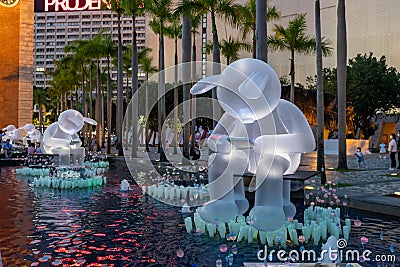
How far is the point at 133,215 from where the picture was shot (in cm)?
996

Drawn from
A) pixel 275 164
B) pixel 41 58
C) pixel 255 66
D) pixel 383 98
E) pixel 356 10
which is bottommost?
pixel 275 164

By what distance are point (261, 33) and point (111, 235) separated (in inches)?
353

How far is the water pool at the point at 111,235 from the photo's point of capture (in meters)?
6.57

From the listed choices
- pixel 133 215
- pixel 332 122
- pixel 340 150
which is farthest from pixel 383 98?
pixel 133 215

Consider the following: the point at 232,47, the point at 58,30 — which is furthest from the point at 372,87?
the point at 58,30

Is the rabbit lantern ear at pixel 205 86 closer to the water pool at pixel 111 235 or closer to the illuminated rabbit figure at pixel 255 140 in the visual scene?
the illuminated rabbit figure at pixel 255 140

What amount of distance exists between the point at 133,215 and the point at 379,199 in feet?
18.0

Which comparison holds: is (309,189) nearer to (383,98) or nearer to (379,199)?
(379,199)

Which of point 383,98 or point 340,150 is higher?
point 383,98

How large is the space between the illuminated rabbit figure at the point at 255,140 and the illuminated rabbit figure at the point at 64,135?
12131 millimetres

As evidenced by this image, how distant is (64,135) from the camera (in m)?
19.4

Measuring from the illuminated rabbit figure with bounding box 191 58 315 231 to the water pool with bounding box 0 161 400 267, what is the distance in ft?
2.27

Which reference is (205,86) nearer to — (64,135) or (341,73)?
(64,135)

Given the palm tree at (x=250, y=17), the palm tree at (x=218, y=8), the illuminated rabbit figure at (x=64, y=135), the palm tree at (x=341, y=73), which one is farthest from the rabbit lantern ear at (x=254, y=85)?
the palm tree at (x=250, y=17)
